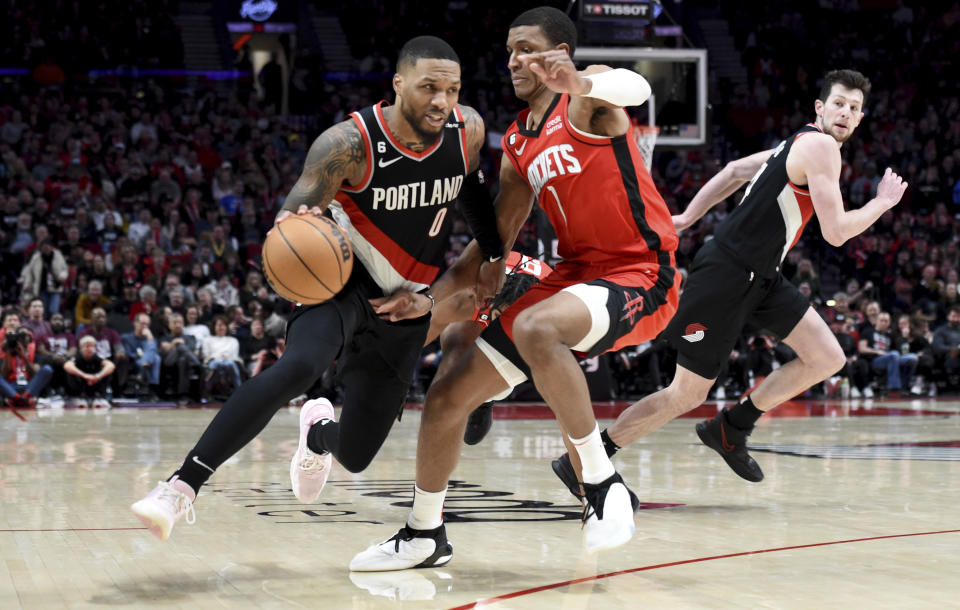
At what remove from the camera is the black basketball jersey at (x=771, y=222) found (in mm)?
Result: 5875

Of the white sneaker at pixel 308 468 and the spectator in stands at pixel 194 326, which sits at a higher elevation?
the spectator in stands at pixel 194 326

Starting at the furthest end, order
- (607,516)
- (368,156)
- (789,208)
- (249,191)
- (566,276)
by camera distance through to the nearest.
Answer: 1. (249,191)
2. (789,208)
3. (566,276)
4. (368,156)
5. (607,516)

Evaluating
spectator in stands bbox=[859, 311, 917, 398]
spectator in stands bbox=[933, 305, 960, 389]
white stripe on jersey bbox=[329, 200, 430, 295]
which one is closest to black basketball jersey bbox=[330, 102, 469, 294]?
white stripe on jersey bbox=[329, 200, 430, 295]

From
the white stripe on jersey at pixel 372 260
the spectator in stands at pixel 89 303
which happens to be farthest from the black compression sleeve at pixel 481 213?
the spectator in stands at pixel 89 303

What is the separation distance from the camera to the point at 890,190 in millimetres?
5297

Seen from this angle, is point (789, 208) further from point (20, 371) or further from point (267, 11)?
point (267, 11)

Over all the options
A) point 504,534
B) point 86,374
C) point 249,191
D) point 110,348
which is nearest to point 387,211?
point 504,534

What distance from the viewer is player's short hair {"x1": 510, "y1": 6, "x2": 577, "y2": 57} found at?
4.51 m

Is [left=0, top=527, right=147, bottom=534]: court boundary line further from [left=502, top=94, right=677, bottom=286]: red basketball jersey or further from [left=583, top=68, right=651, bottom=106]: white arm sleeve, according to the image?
[left=583, top=68, right=651, bottom=106]: white arm sleeve

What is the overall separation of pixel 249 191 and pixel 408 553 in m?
14.4

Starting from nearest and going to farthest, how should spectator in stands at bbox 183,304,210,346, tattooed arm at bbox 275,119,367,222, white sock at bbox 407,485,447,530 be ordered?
tattooed arm at bbox 275,119,367,222 < white sock at bbox 407,485,447,530 < spectator in stands at bbox 183,304,210,346

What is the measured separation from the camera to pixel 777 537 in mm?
4770

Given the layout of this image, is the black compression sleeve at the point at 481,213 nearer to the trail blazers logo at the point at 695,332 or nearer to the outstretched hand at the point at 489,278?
the outstretched hand at the point at 489,278

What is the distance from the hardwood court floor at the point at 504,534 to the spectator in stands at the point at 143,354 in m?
5.13
